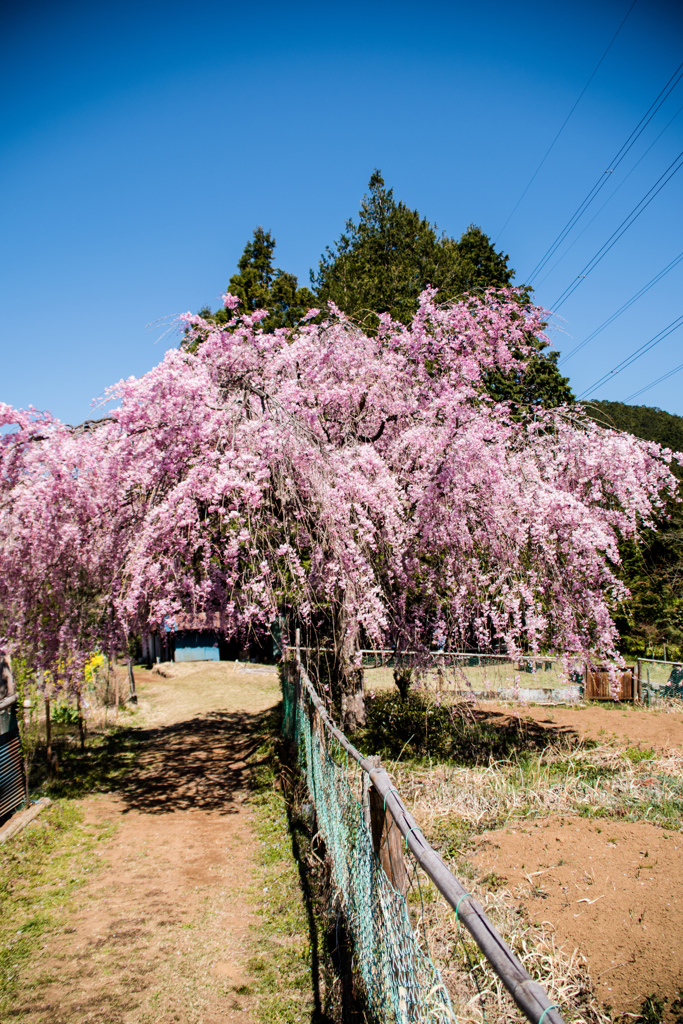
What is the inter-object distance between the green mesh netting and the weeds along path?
580mm

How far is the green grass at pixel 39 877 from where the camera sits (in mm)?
3951

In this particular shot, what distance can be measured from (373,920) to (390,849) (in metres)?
0.57

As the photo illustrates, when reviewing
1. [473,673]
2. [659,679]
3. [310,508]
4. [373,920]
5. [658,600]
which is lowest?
[659,679]

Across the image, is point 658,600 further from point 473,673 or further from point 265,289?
point 265,289

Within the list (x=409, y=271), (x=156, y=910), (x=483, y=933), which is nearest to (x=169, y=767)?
(x=156, y=910)

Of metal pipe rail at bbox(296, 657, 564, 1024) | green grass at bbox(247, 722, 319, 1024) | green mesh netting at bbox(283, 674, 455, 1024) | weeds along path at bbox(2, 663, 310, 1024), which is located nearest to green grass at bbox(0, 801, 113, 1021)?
weeds along path at bbox(2, 663, 310, 1024)

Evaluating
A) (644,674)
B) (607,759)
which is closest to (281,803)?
(607,759)

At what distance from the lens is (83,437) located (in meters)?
5.76

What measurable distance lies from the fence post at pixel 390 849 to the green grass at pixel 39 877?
240 centimetres

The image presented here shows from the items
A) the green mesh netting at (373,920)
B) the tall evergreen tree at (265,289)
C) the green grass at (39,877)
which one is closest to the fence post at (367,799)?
the green mesh netting at (373,920)

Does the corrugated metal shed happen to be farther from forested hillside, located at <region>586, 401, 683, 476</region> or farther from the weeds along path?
forested hillside, located at <region>586, 401, 683, 476</region>

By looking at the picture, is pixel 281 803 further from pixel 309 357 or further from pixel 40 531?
pixel 309 357

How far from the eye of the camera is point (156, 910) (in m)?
4.55

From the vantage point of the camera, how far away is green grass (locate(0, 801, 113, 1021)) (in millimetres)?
3951
